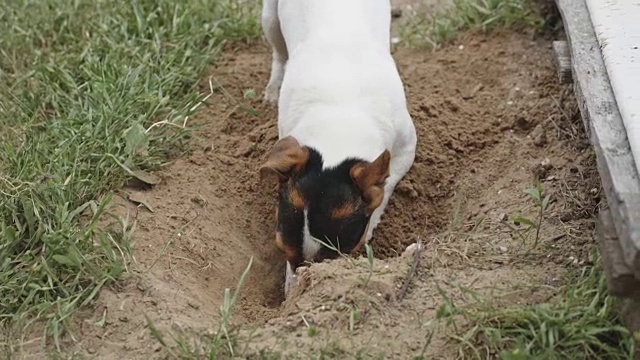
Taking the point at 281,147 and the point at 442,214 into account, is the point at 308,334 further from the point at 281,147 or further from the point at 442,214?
→ the point at 442,214

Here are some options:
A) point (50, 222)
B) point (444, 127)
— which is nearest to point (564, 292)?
point (444, 127)

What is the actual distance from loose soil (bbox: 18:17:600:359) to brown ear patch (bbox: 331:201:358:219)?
238 mm

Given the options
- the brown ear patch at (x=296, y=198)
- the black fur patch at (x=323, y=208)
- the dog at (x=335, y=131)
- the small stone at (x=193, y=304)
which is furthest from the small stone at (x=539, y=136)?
the small stone at (x=193, y=304)

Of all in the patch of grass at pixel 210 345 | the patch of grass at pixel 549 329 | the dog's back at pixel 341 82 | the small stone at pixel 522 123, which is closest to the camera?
the patch of grass at pixel 549 329

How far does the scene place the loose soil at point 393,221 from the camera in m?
4.62

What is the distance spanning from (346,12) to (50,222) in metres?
1.98

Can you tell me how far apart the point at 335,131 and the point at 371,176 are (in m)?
0.34

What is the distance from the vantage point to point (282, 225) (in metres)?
5.08

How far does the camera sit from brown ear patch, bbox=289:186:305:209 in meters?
4.96

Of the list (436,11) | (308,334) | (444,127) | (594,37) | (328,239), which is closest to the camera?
(308,334)

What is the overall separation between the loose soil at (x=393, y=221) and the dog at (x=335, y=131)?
210mm

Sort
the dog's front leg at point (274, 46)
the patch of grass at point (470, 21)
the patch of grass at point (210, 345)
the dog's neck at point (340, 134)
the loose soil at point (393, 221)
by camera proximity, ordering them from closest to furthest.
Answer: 1. the patch of grass at point (210, 345)
2. the loose soil at point (393, 221)
3. the dog's neck at point (340, 134)
4. the dog's front leg at point (274, 46)
5. the patch of grass at point (470, 21)

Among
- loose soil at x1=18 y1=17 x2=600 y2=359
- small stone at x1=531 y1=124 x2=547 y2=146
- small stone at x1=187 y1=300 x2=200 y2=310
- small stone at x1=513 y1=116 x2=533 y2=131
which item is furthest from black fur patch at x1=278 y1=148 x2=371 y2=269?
small stone at x1=513 y1=116 x2=533 y2=131

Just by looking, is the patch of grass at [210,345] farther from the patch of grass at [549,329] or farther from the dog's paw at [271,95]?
the dog's paw at [271,95]
